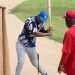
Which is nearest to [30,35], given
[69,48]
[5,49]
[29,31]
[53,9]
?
[29,31]

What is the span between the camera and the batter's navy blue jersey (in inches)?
352

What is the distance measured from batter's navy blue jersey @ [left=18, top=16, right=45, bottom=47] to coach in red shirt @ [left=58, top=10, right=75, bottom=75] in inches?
85.5

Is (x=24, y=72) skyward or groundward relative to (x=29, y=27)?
groundward

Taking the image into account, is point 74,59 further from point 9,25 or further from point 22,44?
point 9,25

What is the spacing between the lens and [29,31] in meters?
9.02

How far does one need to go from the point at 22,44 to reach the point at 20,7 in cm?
1427

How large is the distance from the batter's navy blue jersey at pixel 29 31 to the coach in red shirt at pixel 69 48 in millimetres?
2172

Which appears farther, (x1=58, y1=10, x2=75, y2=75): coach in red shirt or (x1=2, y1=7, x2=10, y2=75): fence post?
(x1=2, y1=7, x2=10, y2=75): fence post

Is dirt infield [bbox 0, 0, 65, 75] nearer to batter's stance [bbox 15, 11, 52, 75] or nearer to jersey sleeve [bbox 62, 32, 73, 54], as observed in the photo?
batter's stance [bbox 15, 11, 52, 75]

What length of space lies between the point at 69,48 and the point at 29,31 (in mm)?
2551

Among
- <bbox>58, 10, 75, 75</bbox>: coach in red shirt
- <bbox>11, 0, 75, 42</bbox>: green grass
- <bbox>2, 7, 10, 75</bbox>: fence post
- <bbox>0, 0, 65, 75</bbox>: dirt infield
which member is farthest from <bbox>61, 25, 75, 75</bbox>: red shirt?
<bbox>11, 0, 75, 42</bbox>: green grass

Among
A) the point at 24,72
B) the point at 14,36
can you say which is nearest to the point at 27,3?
the point at 14,36

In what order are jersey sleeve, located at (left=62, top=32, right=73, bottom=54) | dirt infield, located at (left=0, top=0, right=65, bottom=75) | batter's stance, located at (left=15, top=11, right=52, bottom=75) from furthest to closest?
dirt infield, located at (left=0, top=0, right=65, bottom=75) → batter's stance, located at (left=15, top=11, right=52, bottom=75) → jersey sleeve, located at (left=62, top=32, right=73, bottom=54)

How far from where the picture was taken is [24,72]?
1038cm
